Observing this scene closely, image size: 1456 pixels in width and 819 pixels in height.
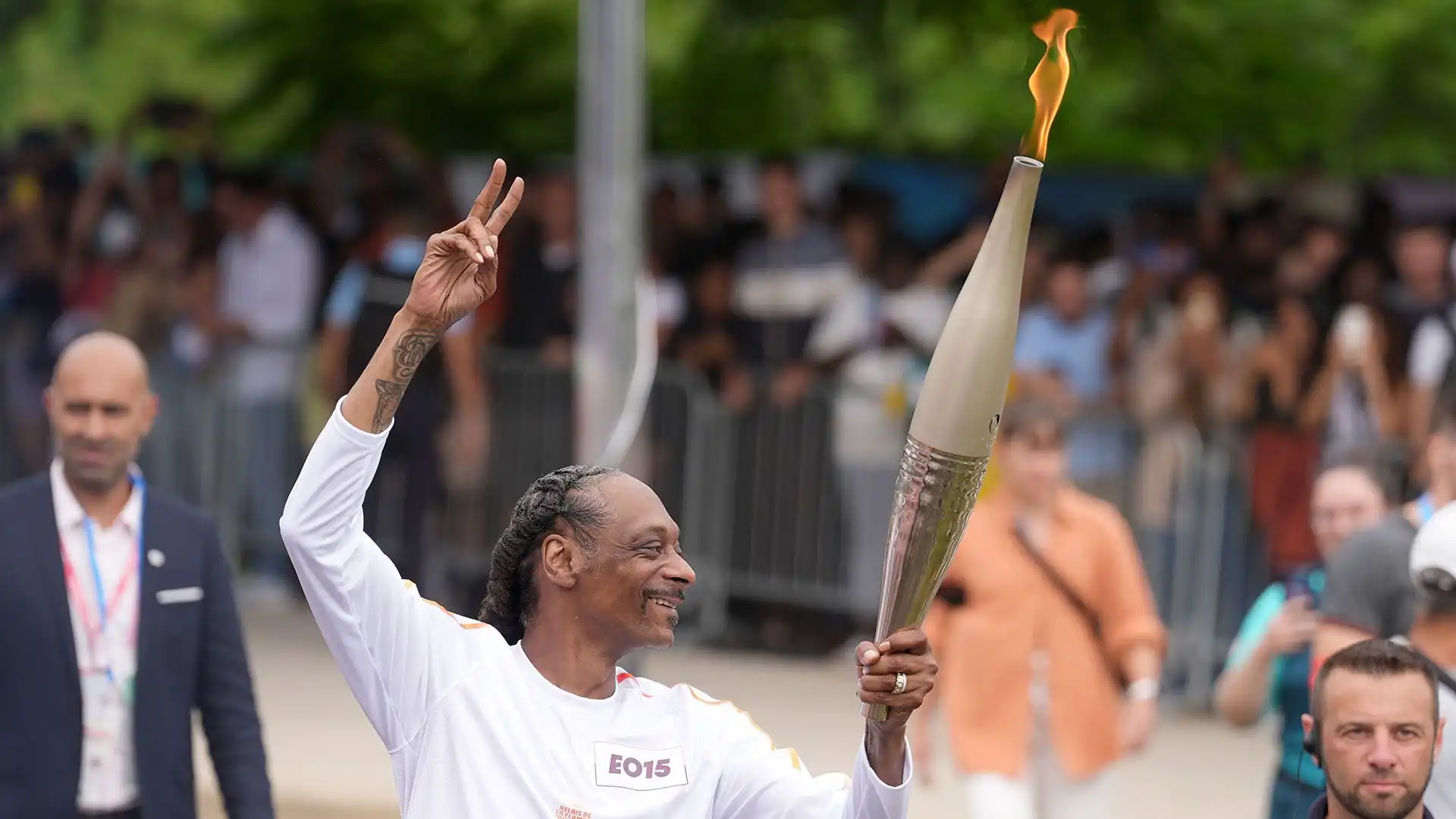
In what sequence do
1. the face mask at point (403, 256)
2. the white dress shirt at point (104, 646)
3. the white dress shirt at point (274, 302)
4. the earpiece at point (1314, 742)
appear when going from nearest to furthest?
the earpiece at point (1314, 742)
the white dress shirt at point (104, 646)
the face mask at point (403, 256)
the white dress shirt at point (274, 302)

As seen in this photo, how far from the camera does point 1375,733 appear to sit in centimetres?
469

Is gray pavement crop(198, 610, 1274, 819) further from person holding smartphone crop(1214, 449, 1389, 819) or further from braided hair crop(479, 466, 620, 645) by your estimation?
braided hair crop(479, 466, 620, 645)

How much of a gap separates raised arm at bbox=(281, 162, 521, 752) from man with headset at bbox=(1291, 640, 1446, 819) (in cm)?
169

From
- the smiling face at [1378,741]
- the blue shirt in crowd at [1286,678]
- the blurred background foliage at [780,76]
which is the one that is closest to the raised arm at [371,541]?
the smiling face at [1378,741]

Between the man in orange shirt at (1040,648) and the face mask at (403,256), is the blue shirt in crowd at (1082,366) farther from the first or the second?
the man in orange shirt at (1040,648)

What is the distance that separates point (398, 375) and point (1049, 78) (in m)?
1.22

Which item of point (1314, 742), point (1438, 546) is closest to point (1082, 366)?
point (1438, 546)

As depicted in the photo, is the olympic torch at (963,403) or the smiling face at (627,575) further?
the smiling face at (627,575)

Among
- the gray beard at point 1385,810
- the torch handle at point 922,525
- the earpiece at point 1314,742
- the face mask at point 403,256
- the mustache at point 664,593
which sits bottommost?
the gray beard at point 1385,810

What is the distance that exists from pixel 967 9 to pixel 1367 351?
289 cm

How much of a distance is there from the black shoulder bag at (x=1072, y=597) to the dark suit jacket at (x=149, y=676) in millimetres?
2690

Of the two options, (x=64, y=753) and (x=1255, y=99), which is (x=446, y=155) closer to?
(x=1255, y=99)

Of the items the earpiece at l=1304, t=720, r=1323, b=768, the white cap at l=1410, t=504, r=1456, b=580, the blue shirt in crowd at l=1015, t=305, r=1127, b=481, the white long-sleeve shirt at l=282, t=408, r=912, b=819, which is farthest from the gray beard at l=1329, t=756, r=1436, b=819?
the blue shirt in crowd at l=1015, t=305, r=1127, b=481

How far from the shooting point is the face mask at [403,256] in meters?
12.2
